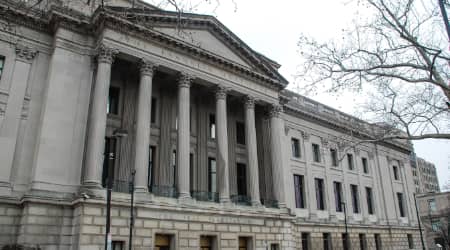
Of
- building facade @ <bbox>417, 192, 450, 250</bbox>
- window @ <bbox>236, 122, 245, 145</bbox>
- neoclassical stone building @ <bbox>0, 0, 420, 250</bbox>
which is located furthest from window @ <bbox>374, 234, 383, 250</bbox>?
building facade @ <bbox>417, 192, 450, 250</bbox>

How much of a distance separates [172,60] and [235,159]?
9245 mm

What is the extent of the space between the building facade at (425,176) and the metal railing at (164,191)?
10602cm

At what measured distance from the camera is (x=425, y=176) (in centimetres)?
12006

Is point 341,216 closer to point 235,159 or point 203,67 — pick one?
point 235,159

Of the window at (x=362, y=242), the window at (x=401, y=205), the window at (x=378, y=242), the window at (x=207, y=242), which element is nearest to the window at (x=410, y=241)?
the window at (x=401, y=205)

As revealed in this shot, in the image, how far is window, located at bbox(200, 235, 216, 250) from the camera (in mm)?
22587

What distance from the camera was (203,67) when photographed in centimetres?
2594

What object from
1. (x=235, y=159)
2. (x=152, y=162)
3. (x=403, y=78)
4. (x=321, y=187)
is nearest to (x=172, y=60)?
(x=152, y=162)

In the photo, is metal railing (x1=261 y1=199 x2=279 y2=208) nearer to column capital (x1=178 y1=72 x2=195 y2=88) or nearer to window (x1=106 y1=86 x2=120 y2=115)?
column capital (x1=178 y1=72 x2=195 y2=88)

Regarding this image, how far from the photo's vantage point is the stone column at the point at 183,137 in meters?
22.1

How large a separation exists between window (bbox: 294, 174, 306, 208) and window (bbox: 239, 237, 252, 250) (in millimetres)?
9513

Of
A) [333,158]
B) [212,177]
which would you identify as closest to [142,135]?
[212,177]

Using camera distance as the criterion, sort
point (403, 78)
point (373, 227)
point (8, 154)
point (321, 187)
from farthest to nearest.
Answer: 1. point (373, 227)
2. point (321, 187)
3. point (8, 154)
4. point (403, 78)

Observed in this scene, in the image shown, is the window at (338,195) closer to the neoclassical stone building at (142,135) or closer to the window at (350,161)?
the neoclassical stone building at (142,135)
